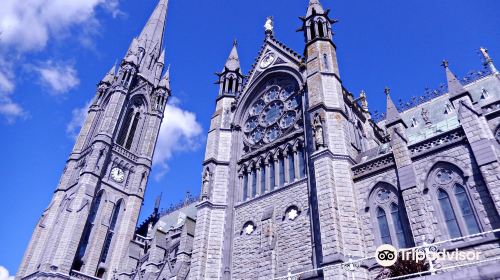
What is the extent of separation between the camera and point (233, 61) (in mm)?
31188

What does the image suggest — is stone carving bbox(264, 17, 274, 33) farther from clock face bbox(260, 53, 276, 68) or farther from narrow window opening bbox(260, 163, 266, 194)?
narrow window opening bbox(260, 163, 266, 194)

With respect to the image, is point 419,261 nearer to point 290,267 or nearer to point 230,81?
point 290,267

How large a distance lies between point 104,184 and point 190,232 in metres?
15.1

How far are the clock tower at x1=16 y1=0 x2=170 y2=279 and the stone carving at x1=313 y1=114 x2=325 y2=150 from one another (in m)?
22.0

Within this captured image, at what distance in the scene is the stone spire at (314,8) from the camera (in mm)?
25406

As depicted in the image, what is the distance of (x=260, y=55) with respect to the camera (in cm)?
2862

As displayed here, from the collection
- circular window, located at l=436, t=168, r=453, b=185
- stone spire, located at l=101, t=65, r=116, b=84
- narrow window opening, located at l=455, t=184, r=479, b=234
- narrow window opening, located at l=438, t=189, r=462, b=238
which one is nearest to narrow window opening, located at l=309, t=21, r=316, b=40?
circular window, located at l=436, t=168, r=453, b=185

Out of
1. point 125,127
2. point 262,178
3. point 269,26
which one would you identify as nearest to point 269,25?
point 269,26

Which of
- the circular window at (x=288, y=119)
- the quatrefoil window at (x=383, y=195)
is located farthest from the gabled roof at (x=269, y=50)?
the quatrefoil window at (x=383, y=195)

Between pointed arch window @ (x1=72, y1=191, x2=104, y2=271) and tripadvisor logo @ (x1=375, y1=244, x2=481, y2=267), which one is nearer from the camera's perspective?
tripadvisor logo @ (x1=375, y1=244, x2=481, y2=267)

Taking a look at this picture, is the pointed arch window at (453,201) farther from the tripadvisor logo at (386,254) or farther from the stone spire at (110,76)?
the stone spire at (110,76)

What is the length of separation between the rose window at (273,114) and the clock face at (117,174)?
17280 millimetres

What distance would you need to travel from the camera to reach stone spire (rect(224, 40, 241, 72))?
3042 cm

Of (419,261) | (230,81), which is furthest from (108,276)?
(419,261)
